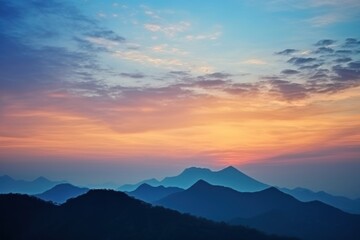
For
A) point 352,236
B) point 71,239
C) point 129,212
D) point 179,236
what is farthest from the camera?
point 352,236

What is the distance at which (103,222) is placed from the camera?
407 feet

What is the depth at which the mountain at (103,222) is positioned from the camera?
11362 centimetres

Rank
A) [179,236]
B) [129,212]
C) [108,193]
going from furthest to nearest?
[108,193] < [129,212] < [179,236]

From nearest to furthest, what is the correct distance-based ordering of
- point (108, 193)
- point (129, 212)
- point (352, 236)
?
point (129, 212) → point (108, 193) → point (352, 236)

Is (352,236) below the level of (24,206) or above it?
below

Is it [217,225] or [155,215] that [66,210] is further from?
[217,225]

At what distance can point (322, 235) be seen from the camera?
190m

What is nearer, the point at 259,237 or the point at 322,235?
the point at 259,237

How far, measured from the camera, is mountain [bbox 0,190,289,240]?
114 meters

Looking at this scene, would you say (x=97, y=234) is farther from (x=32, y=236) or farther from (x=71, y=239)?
(x=32, y=236)

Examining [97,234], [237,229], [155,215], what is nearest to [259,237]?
[237,229]

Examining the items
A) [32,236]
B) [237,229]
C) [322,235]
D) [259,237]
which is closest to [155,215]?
[237,229]

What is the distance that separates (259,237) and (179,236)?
27419mm

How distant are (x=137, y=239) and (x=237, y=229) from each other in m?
33.9
